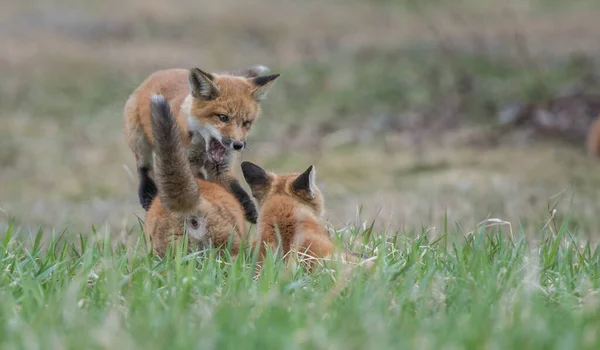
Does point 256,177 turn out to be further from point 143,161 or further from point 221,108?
point 143,161

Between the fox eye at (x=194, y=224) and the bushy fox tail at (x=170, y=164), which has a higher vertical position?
the bushy fox tail at (x=170, y=164)

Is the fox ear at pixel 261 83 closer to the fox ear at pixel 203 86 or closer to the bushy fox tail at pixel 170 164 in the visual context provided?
Answer: the fox ear at pixel 203 86

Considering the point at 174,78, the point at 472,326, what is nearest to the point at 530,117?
the point at 174,78

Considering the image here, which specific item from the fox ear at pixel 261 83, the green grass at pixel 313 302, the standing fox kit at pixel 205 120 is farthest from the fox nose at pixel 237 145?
the green grass at pixel 313 302

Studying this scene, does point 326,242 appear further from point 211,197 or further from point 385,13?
point 385,13

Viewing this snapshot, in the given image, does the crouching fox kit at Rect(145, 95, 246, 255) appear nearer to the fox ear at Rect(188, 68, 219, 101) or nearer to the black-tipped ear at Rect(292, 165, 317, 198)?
the black-tipped ear at Rect(292, 165, 317, 198)

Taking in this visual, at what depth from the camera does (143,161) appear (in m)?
7.44

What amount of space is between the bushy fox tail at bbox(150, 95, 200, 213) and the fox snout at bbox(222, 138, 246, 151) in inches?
37.7

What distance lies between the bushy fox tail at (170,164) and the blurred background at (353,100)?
5.49 ft

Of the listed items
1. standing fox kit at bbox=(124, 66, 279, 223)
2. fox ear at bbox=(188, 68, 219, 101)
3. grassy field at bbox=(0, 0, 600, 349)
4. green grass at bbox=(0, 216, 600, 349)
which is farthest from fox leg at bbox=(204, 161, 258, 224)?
green grass at bbox=(0, 216, 600, 349)

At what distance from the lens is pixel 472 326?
3764 millimetres

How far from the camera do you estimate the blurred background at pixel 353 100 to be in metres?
11.2

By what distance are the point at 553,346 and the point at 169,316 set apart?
4.45 feet

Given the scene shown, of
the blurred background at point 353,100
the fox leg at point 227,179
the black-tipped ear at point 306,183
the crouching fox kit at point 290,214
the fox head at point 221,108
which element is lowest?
the blurred background at point 353,100
